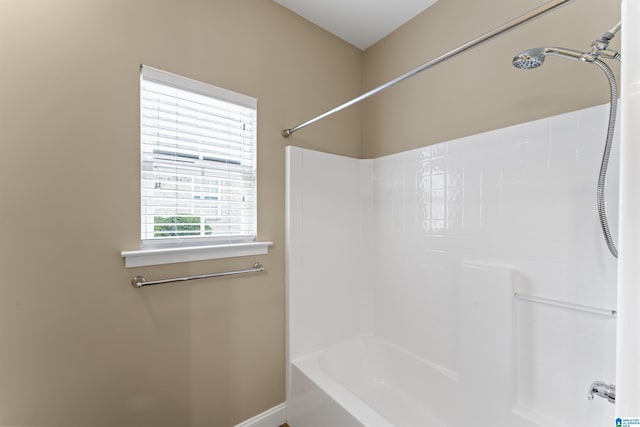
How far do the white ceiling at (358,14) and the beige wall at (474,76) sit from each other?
0.08 meters

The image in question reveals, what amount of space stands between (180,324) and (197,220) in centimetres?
54

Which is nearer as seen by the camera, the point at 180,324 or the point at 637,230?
the point at 637,230

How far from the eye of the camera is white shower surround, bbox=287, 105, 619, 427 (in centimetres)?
125

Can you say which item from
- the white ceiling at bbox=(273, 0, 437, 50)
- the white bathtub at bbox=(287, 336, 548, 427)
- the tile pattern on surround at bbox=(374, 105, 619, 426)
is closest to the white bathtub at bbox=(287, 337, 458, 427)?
the white bathtub at bbox=(287, 336, 548, 427)

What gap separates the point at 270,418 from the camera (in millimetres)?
1786

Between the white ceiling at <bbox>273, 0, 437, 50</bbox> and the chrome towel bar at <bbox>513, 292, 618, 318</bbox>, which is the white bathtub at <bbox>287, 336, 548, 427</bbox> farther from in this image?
the white ceiling at <bbox>273, 0, 437, 50</bbox>

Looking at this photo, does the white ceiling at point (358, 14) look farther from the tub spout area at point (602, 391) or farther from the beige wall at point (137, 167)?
the tub spout area at point (602, 391)

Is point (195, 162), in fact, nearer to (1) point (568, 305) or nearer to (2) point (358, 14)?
(2) point (358, 14)

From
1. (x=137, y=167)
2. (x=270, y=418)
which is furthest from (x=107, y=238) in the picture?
(x=270, y=418)

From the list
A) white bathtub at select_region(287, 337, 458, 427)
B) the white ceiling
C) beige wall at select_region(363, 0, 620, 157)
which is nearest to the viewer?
beige wall at select_region(363, 0, 620, 157)

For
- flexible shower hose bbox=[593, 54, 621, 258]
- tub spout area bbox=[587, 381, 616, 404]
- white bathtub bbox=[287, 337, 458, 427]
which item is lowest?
white bathtub bbox=[287, 337, 458, 427]

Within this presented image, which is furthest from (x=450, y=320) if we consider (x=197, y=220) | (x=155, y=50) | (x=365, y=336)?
(x=155, y=50)

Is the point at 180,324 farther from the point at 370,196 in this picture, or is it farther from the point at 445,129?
the point at 445,129

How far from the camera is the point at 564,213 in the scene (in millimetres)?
1305
